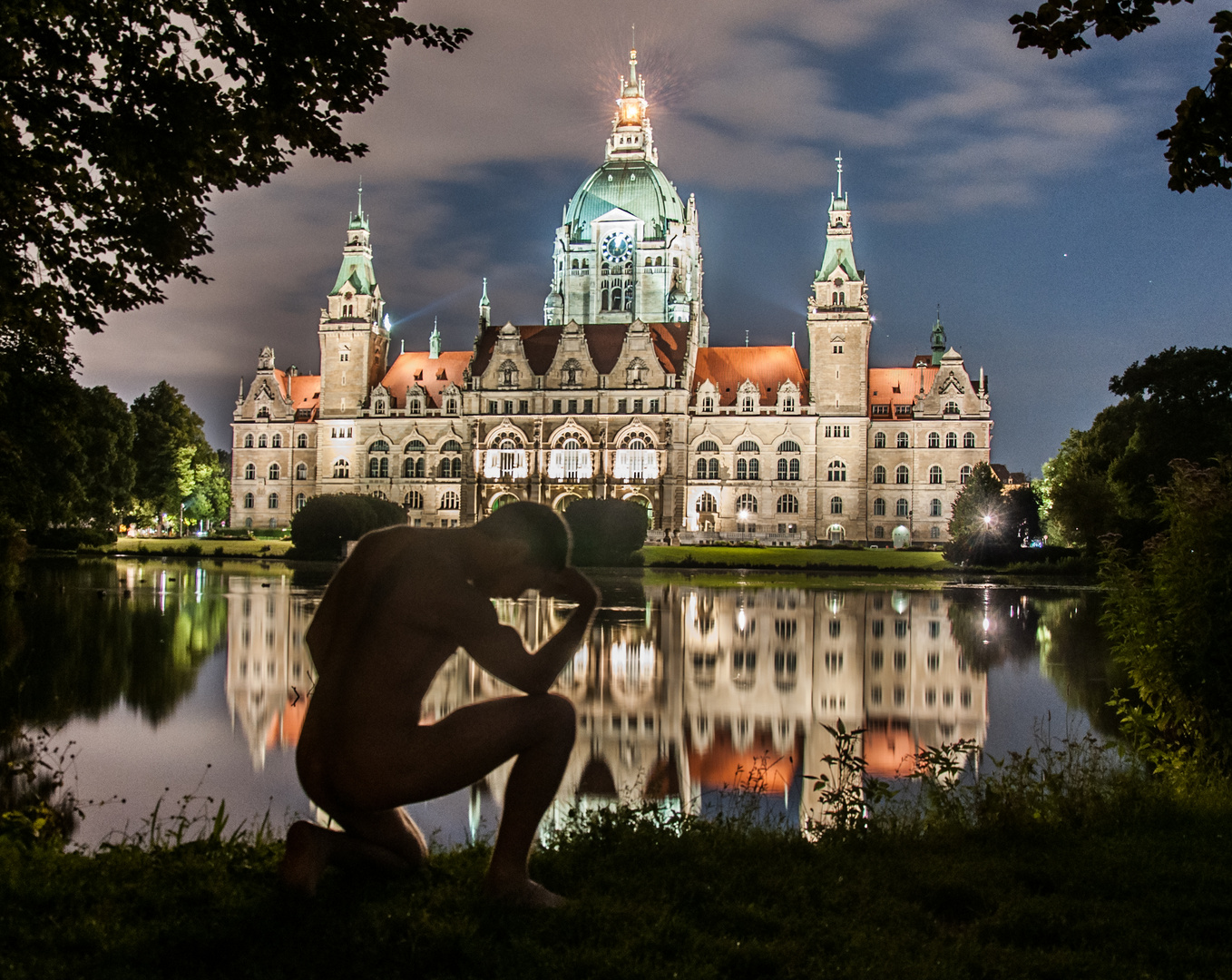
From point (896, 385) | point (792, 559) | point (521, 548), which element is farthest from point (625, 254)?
point (521, 548)

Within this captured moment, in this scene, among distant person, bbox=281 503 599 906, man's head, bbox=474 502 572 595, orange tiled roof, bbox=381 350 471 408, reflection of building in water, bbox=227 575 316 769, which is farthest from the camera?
orange tiled roof, bbox=381 350 471 408

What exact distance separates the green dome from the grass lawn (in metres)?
49.6

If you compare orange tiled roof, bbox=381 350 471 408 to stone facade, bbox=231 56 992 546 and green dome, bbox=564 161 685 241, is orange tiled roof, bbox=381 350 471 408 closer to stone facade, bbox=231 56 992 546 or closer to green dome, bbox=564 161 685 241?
stone facade, bbox=231 56 992 546

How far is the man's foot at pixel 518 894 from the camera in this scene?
490 cm

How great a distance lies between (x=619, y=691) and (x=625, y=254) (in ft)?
291

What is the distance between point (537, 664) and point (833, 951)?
5.83 ft

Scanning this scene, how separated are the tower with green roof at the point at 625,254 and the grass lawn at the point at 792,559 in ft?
143

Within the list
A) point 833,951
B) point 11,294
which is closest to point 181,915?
point 833,951

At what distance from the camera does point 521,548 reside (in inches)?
191

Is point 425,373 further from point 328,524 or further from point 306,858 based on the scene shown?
point 306,858

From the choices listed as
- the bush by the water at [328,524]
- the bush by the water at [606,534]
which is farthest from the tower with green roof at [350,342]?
the bush by the water at [606,534]

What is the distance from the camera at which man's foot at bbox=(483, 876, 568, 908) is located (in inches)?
193

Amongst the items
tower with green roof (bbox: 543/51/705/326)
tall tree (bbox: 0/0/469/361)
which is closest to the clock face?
tower with green roof (bbox: 543/51/705/326)

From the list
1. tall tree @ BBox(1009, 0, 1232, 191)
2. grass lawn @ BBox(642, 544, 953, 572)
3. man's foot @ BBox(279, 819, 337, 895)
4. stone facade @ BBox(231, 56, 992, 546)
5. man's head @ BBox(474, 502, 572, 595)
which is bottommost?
man's foot @ BBox(279, 819, 337, 895)
